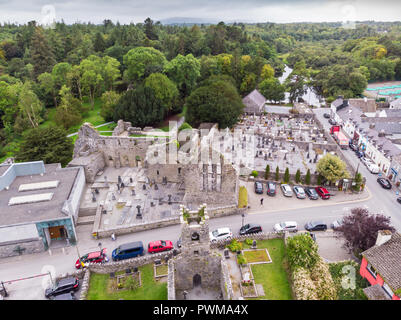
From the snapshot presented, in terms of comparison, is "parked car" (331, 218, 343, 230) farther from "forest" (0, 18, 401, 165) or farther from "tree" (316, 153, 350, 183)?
"forest" (0, 18, 401, 165)

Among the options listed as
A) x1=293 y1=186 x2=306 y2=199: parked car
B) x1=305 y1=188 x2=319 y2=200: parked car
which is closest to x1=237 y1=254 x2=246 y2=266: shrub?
x1=293 y1=186 x2=306 y2=199: parked car

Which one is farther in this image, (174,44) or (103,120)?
(174,44)

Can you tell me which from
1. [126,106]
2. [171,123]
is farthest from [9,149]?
[171,123]

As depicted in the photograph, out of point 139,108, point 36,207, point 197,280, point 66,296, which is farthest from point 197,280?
point 139,108

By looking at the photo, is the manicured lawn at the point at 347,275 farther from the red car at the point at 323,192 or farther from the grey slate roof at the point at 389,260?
the red car at the point at 323,192

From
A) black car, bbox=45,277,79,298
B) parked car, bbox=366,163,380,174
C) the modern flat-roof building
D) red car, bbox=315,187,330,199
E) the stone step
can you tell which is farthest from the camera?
parked car, bbox=366,163,380,174

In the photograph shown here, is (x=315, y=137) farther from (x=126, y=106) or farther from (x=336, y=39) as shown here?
(x=336, y=39)

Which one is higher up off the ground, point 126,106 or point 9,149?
point 126,106
